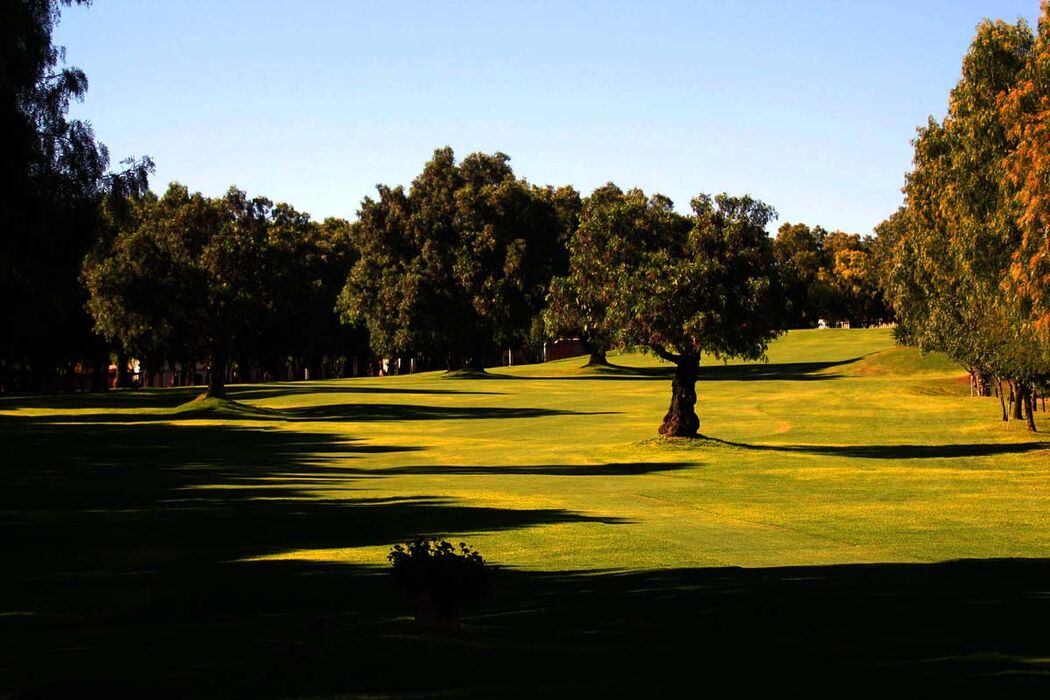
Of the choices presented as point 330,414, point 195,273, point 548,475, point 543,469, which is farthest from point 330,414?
point 548,475

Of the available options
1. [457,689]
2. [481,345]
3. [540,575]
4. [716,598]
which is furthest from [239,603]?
[481,345]

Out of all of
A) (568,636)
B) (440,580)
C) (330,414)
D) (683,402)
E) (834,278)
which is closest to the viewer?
(440,580)

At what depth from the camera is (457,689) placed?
32.5ft

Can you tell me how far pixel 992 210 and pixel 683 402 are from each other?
12604 millimetres

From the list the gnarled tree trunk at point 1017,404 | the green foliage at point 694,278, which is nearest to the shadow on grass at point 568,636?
the green foliage at point 694,278

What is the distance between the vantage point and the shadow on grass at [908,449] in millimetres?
46469

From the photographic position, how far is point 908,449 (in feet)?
162

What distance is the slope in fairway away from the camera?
2380cm

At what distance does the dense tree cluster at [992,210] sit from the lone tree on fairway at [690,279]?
6909 millimetres

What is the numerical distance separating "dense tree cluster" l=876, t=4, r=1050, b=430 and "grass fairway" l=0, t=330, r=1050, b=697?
4497 mm

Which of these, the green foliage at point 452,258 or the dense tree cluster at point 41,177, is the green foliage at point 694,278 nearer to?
the dense tree cluster at point 41,177

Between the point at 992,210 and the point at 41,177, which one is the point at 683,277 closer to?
the point at 992,210

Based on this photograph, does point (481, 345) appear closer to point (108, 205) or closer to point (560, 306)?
point (560, 306)

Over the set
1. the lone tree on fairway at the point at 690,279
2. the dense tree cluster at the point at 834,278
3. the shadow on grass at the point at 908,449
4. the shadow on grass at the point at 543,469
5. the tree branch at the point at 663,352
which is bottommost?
the shadow on grass at the point at 543,469
